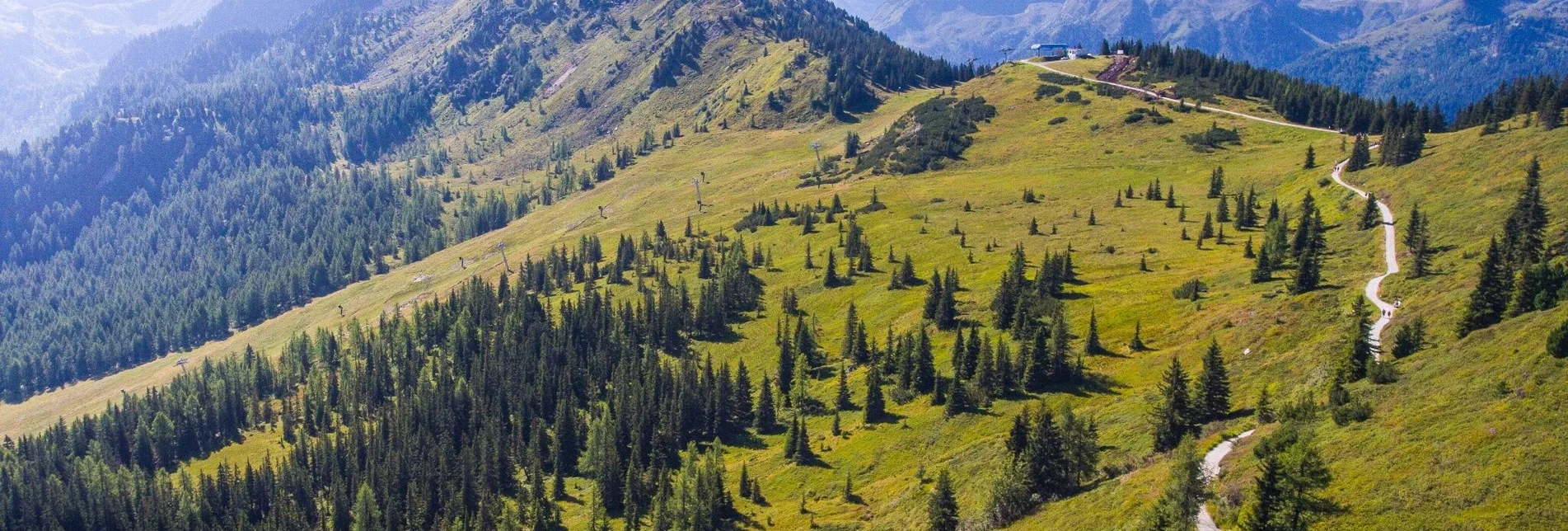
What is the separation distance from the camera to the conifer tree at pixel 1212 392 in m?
93.9

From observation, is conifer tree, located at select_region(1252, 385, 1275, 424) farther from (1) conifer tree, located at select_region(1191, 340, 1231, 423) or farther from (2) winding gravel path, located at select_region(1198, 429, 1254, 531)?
(1) conifer tree, located at select_region(1191, 340, 1231, 423)

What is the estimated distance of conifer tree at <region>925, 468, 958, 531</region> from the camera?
325 feet

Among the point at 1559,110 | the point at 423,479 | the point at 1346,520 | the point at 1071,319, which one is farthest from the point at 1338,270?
the point at 423,479

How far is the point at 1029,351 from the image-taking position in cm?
14388

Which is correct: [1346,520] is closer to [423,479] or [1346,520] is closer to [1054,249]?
[1054,249]

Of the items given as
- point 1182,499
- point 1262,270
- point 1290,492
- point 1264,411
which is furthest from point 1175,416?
point 1262,270

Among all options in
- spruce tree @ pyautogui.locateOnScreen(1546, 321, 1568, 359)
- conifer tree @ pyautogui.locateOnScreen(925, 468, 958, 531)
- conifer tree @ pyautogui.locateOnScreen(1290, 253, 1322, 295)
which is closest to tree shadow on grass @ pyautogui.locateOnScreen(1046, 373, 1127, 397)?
conifer tree @ pyautogui.locateOnScreen(1290, 253, 1322, 295)

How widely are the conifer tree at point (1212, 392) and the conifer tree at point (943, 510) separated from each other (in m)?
25.7

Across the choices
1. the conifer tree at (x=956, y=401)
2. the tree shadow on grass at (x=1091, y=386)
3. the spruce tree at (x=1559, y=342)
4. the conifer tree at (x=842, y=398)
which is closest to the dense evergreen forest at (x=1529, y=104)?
the tree shadow on grass at (x=1091, y=386)

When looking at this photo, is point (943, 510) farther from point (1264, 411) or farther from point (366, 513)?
point (366, 513)

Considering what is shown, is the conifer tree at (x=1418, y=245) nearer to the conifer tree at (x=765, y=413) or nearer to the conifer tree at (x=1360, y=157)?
the conifer tree at (x=1360, y=157)

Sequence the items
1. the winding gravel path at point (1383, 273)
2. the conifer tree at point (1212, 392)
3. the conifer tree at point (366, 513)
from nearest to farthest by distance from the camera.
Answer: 1. the conifer tree at point (1212, 392)
2. the winding gravel path at point (1383, 273)
3. the conifer tree at point (366, 513)

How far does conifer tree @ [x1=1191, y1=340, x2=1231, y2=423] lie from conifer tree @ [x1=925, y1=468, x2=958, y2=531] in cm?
2569

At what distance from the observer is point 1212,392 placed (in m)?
94.8
